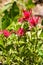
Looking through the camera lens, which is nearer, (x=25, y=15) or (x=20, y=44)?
(x=25, y=15)

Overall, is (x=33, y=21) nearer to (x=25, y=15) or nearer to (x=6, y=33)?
(x=25, y=15)

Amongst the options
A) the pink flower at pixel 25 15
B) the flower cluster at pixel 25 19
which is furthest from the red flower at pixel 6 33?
the pink flower at pixel 25 15

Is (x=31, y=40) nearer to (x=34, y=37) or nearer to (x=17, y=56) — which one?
(x=34, y=37)

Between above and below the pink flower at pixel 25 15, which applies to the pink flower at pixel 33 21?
below

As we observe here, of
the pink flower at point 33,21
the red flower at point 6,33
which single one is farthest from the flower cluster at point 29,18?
the red flower at point 6,33

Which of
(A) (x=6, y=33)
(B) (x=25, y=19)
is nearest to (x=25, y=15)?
(B) (x=25, y=19)

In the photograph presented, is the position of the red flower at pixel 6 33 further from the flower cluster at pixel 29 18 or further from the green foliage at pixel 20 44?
the flower cluster at pixel 29 18

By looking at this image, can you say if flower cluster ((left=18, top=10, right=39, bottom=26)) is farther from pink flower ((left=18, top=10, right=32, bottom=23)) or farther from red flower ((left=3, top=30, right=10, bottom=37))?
red flower ((left=3, top=30, right=10, bottom=37))

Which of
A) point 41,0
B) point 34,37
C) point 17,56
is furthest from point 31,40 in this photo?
point 41,0

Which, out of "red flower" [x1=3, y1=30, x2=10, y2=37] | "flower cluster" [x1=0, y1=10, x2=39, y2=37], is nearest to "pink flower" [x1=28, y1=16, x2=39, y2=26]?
"flower cluster" [x1=0, y1=10, x2=39, y2=37]

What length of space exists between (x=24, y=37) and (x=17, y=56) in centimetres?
16

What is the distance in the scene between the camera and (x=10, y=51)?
2096 mm

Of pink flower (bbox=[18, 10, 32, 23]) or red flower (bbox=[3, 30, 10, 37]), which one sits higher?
pink flower (bbox=[18, 10, 32, 23])

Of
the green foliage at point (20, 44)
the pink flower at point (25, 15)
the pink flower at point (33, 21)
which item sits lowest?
the green foliage at point (20, 44)
